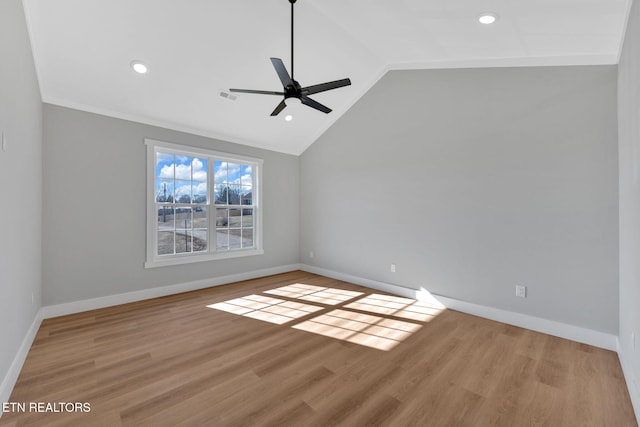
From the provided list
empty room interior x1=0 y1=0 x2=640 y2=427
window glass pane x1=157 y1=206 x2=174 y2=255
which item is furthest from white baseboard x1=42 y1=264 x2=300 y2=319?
window glass pane x1=157 y1=206 x2=174 y2=255

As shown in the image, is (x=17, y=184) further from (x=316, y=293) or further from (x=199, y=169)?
(x=316, y=293)

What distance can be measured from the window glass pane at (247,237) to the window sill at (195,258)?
138 mm

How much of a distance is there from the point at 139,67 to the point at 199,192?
2006 mm

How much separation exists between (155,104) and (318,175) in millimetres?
2985

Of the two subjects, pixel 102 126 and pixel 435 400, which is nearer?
pixel 435 400

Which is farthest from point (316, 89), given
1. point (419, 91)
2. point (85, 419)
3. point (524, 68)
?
point (85, 419)

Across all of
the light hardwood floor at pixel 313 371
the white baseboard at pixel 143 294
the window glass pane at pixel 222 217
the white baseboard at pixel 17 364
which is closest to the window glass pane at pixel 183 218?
the window glass pane at pixel 222 217

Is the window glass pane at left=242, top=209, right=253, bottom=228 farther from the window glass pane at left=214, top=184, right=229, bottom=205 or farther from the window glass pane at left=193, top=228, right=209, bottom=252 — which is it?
the window glass pane at left=193, top=228, right=209, bottom=252

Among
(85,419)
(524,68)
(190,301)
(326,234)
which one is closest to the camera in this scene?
(85,419)

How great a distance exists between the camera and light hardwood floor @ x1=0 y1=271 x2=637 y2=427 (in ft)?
5.92

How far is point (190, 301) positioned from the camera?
13.2 feet

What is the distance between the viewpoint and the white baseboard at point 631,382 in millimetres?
1787

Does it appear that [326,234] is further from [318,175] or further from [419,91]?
[419,91]

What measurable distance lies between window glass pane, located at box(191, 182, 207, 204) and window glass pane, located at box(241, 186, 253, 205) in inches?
29.6
